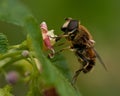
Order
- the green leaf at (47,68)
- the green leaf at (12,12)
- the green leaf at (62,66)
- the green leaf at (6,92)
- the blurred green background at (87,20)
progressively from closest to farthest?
the green leaf at (47,68) < the green leaf at (6,92) < the green leaf at (12,12) < the green leaf at (62,66) < the blurred green background at (87,20)

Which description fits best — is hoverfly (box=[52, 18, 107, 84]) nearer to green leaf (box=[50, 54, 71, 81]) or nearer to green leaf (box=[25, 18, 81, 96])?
green leaf (box=[50, 54, 71, 81])

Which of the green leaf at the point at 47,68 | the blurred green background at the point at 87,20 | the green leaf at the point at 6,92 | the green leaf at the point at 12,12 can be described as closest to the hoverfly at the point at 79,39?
the green leaf at the point at 12,12

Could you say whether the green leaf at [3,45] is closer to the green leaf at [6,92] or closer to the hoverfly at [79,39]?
the green leaf at [6,92]

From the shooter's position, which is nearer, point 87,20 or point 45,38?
point 45,38

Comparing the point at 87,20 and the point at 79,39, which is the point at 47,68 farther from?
the point at 87,20

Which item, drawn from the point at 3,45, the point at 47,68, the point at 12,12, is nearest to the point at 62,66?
the point at 12,12

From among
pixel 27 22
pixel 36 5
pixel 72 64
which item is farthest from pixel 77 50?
pixel 72 64
